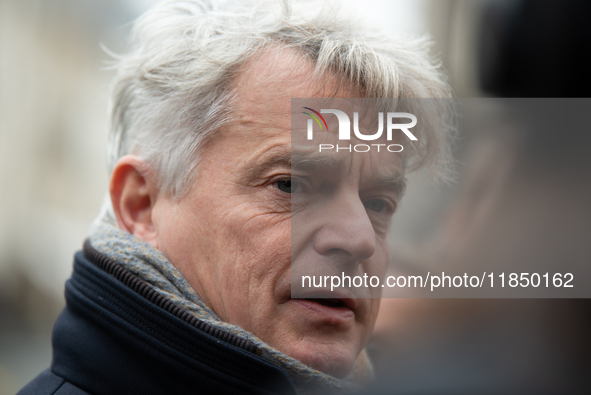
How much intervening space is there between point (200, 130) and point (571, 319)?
1.25 metres

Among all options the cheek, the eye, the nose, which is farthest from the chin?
the eye

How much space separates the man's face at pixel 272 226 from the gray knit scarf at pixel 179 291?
0.10 feet

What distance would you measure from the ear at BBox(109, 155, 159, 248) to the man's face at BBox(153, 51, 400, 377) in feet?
0.50

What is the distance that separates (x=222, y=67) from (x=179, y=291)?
0.60m

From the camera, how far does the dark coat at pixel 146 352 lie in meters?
1.02

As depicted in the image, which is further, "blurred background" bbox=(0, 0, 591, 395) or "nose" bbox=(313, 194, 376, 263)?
"blurred background" bbox=(0, 0, 591, 395)

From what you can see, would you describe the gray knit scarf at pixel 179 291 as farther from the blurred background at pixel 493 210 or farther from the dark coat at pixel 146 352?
→ the blurred background at pixel 493 210

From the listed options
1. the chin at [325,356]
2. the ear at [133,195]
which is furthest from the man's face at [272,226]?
the ear at [133,195]

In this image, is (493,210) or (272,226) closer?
(272,226)

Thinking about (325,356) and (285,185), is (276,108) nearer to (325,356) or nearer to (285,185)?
(285,185)

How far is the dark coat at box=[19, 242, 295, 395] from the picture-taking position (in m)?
1.02

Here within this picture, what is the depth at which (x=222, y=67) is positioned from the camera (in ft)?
3.84

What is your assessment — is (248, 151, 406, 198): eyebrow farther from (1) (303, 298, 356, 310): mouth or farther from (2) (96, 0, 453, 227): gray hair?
(1) (303, 298, 356, 310): mouth

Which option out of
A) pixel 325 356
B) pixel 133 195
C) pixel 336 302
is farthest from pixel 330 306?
pixel 133 195
